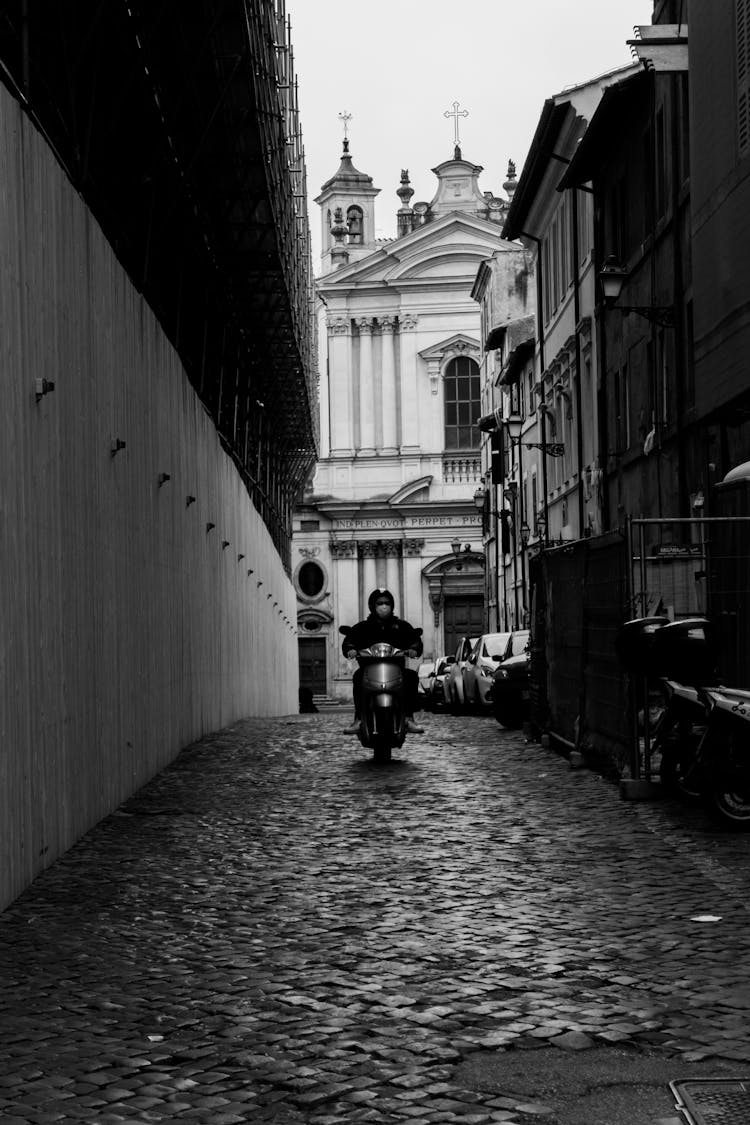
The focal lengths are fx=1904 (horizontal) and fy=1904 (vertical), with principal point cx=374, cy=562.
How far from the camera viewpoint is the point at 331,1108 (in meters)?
4.68

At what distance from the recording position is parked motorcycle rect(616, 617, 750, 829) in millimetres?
10500

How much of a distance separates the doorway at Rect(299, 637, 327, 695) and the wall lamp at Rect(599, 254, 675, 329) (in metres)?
46.7

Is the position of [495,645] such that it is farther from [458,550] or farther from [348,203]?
[348,203]

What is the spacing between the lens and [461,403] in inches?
2793

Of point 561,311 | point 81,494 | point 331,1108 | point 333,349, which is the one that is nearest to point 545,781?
point 81,494

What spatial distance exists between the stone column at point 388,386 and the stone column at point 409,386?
37 centimetres

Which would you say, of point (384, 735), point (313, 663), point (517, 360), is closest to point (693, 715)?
point (384, 735)

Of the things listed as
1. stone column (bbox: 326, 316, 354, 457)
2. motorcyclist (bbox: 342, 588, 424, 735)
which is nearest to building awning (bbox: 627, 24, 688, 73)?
motorcyclist (bbox: 342, 588, 424, 735)

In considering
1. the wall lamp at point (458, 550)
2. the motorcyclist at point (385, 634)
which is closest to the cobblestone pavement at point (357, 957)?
the motorcyclist at point (385, 634)

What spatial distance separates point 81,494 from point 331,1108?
6457 millimetres

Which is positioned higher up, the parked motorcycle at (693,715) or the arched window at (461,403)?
the arched window at (461,403)

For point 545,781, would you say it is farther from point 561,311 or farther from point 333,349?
point 333,349

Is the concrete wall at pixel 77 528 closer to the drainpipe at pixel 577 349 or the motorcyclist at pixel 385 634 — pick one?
the motorcyclist at pixel 385 634

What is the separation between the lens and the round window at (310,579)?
7144 cm
